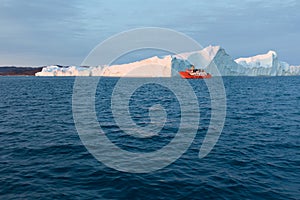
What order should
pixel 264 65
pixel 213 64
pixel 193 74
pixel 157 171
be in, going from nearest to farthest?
pixel 157 171 → pixel 193 74 → pixel 213 64 → pixel 264 65

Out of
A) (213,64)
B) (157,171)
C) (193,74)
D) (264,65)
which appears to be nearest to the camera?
(157,171)

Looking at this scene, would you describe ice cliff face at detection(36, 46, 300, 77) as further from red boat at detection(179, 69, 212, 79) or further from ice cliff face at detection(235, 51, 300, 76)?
red boat at detection(179, 69, 212, 79)

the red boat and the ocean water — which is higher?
the red boat

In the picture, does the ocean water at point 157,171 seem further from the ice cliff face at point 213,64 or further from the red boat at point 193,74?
the ice cliff face at point 213,64

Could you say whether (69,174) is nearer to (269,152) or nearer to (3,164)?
(3,164)

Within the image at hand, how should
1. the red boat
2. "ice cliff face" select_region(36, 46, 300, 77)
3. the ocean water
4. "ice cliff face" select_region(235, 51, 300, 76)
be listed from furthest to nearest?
"ice cliff face" select_region(235, 51, 300, 76), "ice cliff face" select_region(36, 46, 300, 77), the red boat, the ocean water

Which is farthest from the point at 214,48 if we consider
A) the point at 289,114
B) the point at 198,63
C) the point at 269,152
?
the point at 269,152

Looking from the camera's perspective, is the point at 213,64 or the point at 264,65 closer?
the point at 213,64

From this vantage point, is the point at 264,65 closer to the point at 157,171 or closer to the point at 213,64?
the point at 213,64

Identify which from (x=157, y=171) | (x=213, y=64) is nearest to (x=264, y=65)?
(x=213, y=64)

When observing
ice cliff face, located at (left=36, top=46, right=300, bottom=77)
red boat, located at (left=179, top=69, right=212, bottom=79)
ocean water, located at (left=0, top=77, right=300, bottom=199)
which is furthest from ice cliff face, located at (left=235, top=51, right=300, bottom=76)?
ocean water, located at (left=0, top=77, right=300, bottom=199)

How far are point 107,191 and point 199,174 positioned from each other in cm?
374

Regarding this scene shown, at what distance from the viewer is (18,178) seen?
9.06 m

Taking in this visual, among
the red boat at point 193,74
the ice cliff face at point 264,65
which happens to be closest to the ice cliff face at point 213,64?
the ice cliff face at point 264,65
